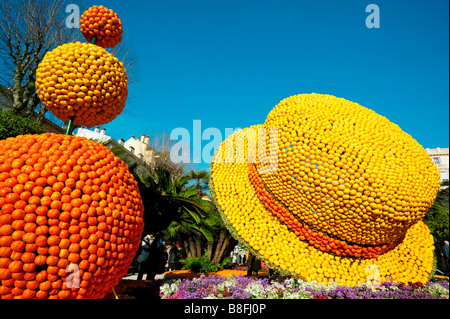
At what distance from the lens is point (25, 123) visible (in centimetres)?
445

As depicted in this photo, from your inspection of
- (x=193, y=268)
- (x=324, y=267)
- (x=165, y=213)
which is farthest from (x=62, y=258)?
(x=193, y=268)

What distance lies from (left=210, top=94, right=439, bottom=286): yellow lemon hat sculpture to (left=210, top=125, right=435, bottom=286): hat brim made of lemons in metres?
0.01

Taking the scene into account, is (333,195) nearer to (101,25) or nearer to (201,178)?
(101,25)

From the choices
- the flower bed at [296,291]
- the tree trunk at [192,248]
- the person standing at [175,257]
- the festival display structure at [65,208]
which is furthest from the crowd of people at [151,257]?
the person standing at [175,257]

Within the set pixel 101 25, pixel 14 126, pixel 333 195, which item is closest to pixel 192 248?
pixel 14 126

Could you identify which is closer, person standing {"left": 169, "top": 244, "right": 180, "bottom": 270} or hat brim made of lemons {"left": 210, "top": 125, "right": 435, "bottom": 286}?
hat brim made of lemons {"left": 210, "top": 125, "right": 435, "bottom": 286}

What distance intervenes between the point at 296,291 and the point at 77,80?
3802 mm

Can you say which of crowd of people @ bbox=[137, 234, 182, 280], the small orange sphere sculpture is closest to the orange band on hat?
the small orange sphere sculpture

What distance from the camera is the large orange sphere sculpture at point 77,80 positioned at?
274 centimetres

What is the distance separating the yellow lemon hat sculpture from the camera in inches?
142

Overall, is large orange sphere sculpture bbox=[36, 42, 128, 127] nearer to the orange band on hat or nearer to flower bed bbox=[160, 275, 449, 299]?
the orange band on hat

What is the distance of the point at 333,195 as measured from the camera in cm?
365

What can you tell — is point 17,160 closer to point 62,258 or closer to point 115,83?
point 62,258
